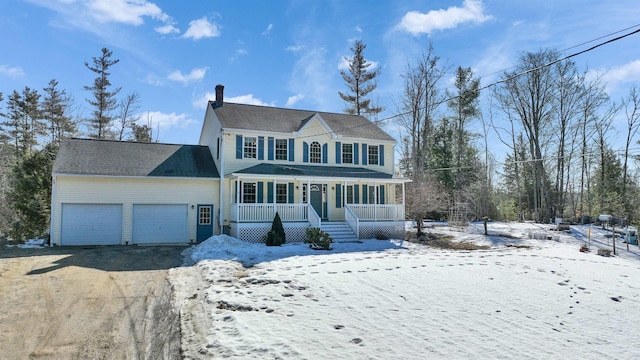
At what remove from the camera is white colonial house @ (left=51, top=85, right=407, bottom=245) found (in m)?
16.9

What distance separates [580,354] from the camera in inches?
Answer: 202

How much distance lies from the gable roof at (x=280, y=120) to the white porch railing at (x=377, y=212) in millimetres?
4461

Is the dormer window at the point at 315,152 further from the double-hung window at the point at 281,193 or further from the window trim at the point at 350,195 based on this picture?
the double-hung window at the point at 281,193

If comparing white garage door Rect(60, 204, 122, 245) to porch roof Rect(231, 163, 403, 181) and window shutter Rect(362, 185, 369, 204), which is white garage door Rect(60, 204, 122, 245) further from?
window shutter Rect(362, 185, 369, 204)

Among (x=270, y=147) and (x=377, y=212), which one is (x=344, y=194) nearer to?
(x=377, y=212)

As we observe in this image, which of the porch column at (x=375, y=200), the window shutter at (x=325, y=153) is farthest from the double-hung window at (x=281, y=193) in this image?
the porch column at (x=375, y=200)

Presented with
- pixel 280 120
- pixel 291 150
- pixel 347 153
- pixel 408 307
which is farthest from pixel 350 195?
pixel 408 307

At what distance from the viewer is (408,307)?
695 cm

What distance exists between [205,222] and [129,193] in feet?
11.7

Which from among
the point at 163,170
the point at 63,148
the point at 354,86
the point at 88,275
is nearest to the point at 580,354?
the point at 88,275

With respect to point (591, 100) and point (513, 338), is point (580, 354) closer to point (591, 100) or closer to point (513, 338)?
point (513, 338)

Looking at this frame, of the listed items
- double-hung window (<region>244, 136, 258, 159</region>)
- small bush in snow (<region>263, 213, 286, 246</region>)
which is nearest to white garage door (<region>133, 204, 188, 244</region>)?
double-hung window (<region>244, 136, 258, 159</region>)

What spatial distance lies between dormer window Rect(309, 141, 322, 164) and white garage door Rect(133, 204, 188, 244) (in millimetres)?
7002

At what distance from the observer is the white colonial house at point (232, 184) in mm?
16891
